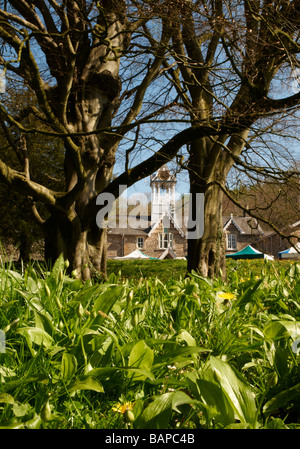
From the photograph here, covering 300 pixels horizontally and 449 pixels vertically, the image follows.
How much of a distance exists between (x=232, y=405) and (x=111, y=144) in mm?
7411

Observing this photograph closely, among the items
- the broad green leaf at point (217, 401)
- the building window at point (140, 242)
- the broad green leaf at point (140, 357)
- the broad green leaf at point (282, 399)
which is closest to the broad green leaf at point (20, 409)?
the broad green leaf at point (140, 357)

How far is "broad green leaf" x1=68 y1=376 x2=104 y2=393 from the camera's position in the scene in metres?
1.11

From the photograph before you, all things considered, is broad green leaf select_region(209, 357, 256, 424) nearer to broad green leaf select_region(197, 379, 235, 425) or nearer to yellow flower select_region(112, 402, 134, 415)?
broad green leaf select_region(197, 379, 235, 425)

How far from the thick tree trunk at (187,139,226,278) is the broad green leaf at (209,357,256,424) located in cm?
614

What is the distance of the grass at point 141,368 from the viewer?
1.08 m

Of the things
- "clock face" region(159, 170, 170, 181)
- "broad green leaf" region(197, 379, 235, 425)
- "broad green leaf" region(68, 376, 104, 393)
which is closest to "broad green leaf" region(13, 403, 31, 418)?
"broad green leaf" region(68, 376, 104, 393)

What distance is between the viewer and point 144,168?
720 centimetres

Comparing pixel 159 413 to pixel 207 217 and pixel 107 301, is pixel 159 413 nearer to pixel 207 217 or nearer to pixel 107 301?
pixel 107 301

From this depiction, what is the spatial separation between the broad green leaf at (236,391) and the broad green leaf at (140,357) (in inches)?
9.6

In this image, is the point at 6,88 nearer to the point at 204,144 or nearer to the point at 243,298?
the point at 204,144

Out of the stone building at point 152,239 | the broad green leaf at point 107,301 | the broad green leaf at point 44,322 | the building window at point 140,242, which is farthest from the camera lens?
the building window at point 140,242

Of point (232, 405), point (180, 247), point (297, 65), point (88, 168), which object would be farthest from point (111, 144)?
point (180, 247)

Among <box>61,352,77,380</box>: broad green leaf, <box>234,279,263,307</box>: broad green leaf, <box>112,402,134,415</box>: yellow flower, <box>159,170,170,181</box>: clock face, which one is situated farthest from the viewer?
<box>159,170,170,181</box>: clock face

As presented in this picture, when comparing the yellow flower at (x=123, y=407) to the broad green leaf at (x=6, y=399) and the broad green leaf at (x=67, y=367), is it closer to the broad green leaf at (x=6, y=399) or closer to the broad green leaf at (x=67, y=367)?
the broad green leaf at (x=67, y=367)
